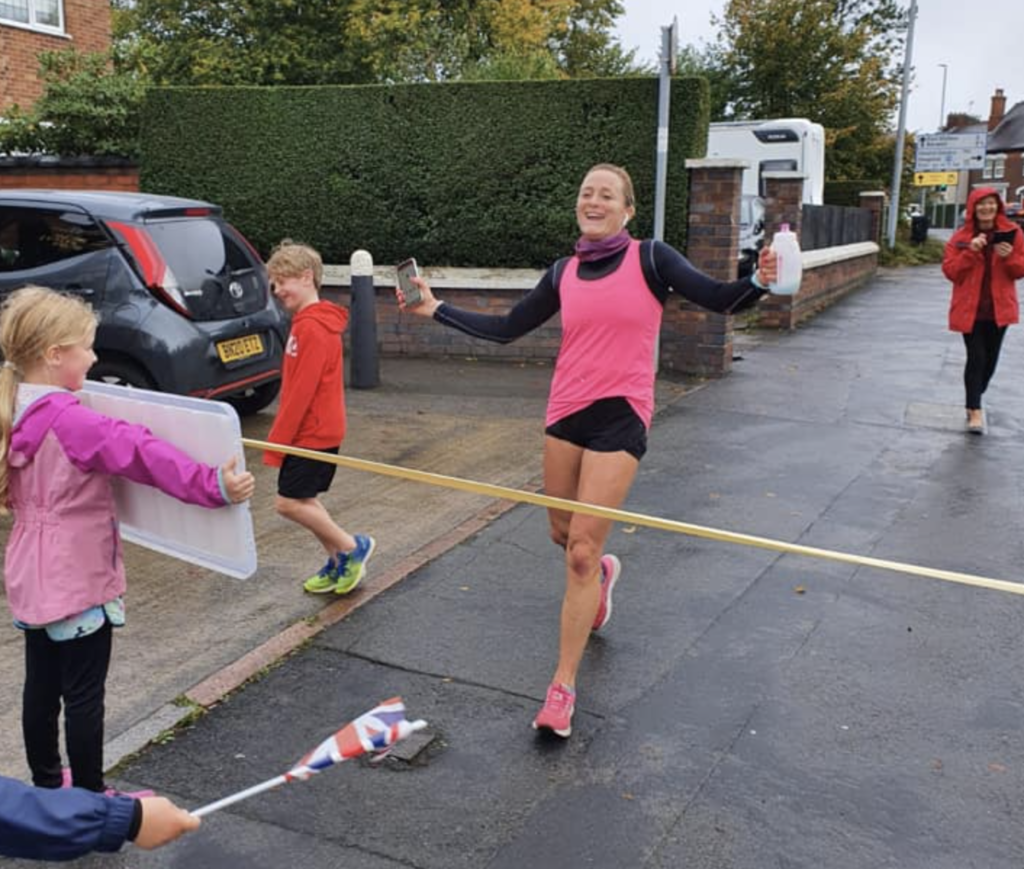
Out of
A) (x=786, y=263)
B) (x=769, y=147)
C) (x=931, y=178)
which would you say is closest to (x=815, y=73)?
(x=931, y=178)

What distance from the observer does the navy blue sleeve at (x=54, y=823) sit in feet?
5.95

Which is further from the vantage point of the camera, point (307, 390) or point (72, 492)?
point (307, 390)

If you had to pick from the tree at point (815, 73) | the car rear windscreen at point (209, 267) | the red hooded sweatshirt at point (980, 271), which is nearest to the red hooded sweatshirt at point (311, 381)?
the car rear windscreen at point (209, 267)

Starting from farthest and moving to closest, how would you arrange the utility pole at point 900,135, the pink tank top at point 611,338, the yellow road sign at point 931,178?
Result: 1. the yellow road sign at point 931,178
2. the utility pole at point 900,135
3. the pink tank top at point 611,338

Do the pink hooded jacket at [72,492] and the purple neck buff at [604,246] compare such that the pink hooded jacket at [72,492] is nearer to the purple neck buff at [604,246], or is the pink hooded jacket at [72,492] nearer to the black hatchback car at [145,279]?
the purple neck buff at [604,246]

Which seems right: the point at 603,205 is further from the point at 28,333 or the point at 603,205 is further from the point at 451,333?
the point at 451,333

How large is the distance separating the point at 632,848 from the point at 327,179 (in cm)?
988

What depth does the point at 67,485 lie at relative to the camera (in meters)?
2.77

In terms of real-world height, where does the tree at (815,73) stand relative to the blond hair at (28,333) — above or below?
above

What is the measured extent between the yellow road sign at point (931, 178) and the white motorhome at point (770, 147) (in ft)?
48.9

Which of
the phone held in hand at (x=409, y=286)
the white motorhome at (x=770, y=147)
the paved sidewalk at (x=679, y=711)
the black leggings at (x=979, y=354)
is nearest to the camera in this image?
the paved sidewalk at (x=679, y=711)

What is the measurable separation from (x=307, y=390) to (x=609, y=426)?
1.47 meters

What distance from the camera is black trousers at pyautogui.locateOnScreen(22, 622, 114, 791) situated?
294cm

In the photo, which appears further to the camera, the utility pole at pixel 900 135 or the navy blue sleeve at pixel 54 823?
the utility pole at pixel 900 135
